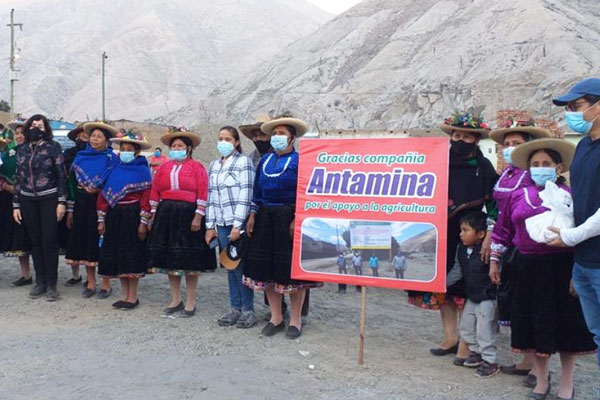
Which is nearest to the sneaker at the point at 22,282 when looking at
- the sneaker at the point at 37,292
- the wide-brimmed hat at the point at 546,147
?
the sneaker at the point at 37,292

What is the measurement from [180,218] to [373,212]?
7.83ft

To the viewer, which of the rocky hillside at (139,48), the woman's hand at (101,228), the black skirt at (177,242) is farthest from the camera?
the rocky hillside at (139,48)

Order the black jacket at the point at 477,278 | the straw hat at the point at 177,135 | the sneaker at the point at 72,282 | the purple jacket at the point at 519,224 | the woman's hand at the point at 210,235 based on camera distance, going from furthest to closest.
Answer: the sneaker at the point at 72,282 → the straw hat at the point at 177,135 → the woman's hand at the point at 210,235 → the black jacket at the point at 477,278 → the purple jacket at the point at 519,224

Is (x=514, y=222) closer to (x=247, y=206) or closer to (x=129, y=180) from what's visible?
(x=247, y=206)

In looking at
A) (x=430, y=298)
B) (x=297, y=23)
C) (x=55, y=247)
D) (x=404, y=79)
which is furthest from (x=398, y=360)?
(x=297, y=23)

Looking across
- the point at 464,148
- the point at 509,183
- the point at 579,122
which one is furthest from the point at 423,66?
the point at 579,122

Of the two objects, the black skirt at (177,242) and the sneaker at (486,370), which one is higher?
the black skirt at (177,242)

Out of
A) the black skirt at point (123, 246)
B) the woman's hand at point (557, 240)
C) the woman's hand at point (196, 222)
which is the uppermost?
the woman's hand at point (557, 240)

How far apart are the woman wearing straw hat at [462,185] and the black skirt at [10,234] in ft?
17.5

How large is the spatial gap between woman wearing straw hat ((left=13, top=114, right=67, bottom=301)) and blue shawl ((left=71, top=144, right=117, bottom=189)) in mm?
231

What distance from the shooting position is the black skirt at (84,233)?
736 centimetres

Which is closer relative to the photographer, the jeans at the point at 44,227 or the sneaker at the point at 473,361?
the sneaker at the point at 473,361

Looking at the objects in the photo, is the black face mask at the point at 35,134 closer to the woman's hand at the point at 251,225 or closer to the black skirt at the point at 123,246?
the black skirt at the point at 123,246

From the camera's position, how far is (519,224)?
461 cm
